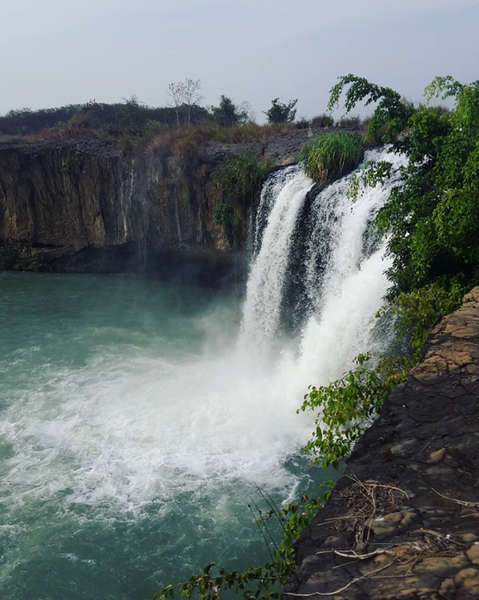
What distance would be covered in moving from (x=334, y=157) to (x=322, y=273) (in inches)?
146

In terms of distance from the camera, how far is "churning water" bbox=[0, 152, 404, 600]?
6.98 m

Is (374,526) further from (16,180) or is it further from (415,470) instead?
(16,180)

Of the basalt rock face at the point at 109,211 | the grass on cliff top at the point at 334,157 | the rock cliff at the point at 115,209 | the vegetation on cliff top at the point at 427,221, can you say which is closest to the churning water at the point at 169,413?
the grass on cliff top at the point at 334,157

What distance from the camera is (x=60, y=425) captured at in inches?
393

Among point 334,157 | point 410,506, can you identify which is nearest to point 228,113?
point 334,157

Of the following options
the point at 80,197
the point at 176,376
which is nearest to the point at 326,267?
the point at 176,376

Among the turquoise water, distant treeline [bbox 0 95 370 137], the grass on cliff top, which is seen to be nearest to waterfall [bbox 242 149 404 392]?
the grass on cliff top

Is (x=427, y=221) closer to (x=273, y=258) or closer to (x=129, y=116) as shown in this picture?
(x=273, y=258)

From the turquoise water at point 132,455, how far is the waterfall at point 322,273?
1.03 meters

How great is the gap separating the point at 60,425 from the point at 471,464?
29.3ft

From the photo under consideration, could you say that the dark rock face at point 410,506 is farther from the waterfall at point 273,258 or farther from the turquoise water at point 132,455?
the waterfall at point 273,258

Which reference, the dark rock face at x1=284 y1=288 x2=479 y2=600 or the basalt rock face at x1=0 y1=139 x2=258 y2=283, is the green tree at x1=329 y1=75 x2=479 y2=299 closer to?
the dark rock face at x1=284 y1=288 x2=479 y2=600

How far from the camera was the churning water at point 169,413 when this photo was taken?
698cm

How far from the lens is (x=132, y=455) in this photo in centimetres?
896
